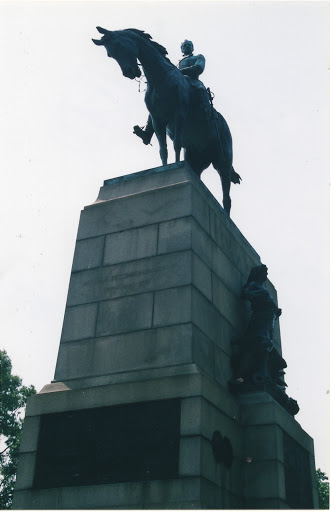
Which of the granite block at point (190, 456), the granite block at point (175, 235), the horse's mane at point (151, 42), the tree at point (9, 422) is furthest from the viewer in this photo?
the tree at point (9, 422)

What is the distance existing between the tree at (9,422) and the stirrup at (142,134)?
23155mm

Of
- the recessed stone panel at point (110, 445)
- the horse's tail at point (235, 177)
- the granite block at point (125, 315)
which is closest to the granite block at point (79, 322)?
the granite block at point (125, 315)

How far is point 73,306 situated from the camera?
481 inches

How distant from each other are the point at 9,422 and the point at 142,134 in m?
25.3

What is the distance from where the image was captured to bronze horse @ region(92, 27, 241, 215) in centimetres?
1334

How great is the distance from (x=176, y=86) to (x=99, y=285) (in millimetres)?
5057

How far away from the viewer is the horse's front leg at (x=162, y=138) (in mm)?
14516

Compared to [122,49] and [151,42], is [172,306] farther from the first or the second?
[151,42]

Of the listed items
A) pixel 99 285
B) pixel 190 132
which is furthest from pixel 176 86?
pixel 99 285

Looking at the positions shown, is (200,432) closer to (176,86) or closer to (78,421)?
(78,421)

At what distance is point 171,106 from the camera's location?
46.5 ft

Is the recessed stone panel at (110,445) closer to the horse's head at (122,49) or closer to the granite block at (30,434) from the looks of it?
the granite block at (30,434)

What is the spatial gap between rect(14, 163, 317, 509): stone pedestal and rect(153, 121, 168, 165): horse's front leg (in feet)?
3.33

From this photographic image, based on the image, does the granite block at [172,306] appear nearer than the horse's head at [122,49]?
Yes
